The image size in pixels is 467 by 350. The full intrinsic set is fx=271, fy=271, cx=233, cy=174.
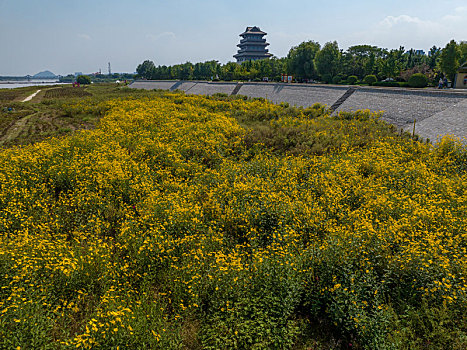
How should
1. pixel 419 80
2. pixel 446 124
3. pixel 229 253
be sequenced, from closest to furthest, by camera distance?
pixel 229 253 < pixel 446 124 < pixel 419 80

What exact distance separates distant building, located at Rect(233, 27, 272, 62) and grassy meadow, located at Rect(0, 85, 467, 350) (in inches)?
4079

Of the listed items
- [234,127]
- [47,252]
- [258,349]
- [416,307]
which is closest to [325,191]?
[416,307]

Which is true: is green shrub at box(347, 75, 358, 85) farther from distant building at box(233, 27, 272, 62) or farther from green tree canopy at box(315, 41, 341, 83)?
distant building at box(233, 27, 272, 62)

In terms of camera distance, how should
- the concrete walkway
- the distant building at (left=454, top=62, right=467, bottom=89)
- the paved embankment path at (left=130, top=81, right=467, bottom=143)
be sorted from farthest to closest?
1. the distant building at (left=454, top=62, right=467, bottom=89)
2. the paved embankment path at (left=130, top=81, right=467, bottom=143)
3. the concrete walkway

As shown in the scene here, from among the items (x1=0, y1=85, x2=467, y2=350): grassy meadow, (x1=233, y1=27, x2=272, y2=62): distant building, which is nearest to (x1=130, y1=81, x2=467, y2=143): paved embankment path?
(x1=0, y1=85, x2=467, y2=350): grassy meadow

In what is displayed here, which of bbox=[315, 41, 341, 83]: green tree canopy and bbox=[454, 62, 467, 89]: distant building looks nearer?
bbox=[454, 62, 467, 89]: distant building

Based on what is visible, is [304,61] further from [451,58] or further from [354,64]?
[451,58]

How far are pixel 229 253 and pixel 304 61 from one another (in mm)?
49362

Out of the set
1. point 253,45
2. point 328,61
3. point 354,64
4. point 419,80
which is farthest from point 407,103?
point 253,45

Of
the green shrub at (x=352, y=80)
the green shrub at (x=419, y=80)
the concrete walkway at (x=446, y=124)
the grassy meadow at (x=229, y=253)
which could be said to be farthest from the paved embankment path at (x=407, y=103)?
the green shrub at (x=419, y=80)

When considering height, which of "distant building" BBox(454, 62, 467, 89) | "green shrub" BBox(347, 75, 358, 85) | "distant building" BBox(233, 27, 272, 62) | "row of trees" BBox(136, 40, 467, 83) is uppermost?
"distant building" BBox(233, 27, 272, 62)

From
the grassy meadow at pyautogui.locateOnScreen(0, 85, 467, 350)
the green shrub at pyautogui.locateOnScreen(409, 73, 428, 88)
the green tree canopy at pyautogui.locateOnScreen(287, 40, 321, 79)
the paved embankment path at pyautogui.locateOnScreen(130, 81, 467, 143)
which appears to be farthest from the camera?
the green tree canopy at pyautogui.locateOnScreen(287, 40, 321, 79)

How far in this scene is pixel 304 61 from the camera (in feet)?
160

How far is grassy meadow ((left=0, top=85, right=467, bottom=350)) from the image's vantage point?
15.3ft
